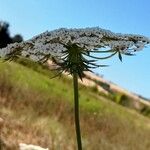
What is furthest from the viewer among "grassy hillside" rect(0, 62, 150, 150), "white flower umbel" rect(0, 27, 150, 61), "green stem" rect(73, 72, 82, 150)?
"grassy hillside" rect(0, 62, 150, 150)

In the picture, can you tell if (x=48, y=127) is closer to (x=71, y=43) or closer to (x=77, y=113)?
(x=77, y=113)

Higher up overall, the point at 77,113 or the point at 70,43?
the point at 70,43

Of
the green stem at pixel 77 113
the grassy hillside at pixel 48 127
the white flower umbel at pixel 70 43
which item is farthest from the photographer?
the grassy hillside at pixel 48 127

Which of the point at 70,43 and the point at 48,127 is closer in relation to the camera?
the point at 70,43

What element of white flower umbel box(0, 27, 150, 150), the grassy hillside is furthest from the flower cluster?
the grassy hillside

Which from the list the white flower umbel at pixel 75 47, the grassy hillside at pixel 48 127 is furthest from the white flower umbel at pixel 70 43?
the grassy hillside at pixel 48 127

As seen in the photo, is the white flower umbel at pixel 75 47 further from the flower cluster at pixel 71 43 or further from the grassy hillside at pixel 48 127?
the grassy hillside at pixel 48 127


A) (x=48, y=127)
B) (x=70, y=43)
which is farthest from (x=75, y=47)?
(x=48, y=127)

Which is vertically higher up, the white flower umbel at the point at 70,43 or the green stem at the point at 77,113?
the white flower umbel at the point at 70,43

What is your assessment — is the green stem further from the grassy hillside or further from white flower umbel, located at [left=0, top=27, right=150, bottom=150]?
the grassy hillside
